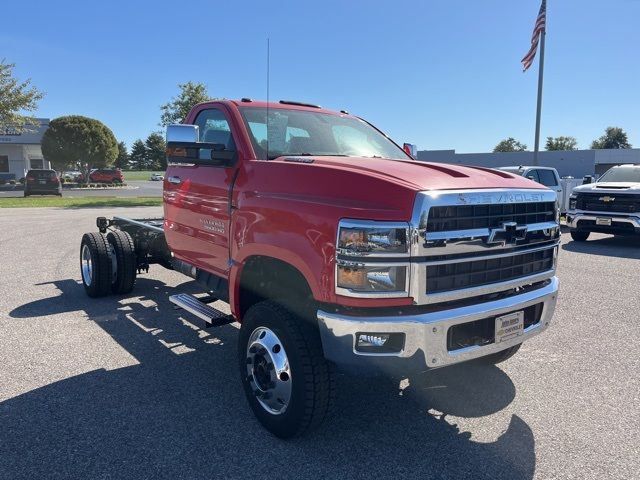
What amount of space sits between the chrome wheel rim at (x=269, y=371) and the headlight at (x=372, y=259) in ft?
2.37

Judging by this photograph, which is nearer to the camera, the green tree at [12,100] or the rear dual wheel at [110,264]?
the rear dual wheel at [110,264]

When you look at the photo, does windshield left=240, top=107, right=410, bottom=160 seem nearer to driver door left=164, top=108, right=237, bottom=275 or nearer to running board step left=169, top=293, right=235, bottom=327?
driver door left=164, top=108, right=237, bottom=275

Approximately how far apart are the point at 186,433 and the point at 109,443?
454 mm

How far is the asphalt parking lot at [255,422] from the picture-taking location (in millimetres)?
2896

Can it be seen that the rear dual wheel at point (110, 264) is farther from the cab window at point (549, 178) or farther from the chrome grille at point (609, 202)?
the cab window at point (549, 178)

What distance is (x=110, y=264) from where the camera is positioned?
634 cm

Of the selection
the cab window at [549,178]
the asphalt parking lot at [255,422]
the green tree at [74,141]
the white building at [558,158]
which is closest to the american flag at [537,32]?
the cab window at [549,178]

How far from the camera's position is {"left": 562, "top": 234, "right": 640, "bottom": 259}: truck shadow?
10922 millimetres

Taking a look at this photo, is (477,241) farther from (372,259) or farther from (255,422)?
(255,422)

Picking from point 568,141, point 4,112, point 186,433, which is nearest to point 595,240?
point 186,433

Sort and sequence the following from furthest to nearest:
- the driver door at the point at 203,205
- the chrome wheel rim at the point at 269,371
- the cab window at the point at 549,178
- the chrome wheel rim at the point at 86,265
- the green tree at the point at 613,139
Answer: the green tree at the point at 613,139 < the cab window at the point at 549,178 < the chrome wheel rim at the point at 86,265 < the driver door at the point at 203,205 < the chrome wheel rim at the point at 269,371

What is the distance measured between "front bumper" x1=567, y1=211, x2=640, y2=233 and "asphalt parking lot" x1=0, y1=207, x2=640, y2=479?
21.5 feet

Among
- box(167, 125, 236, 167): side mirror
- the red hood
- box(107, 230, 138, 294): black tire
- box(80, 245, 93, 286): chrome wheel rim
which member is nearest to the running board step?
box(167, 125, 236, 167): side mirror

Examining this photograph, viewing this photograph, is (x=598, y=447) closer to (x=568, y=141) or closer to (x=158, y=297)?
(x=158, y=297)
